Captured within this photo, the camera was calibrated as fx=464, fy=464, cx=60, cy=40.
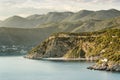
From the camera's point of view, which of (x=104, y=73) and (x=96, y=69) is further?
(x=96, y=69)

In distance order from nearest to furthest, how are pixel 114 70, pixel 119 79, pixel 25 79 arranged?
pixel 119 79
pixel 25 79
pixel 114 70

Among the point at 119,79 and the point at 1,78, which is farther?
the point at 1,78

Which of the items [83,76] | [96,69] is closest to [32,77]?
[83,76]

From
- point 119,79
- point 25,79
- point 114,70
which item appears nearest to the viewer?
point 119,79

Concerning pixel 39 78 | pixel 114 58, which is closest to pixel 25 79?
pixel 39 78

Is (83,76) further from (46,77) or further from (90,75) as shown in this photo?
(46,77)

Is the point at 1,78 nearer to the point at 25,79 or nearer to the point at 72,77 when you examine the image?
the point at 25,79

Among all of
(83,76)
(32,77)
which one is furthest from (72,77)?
(32,77)
